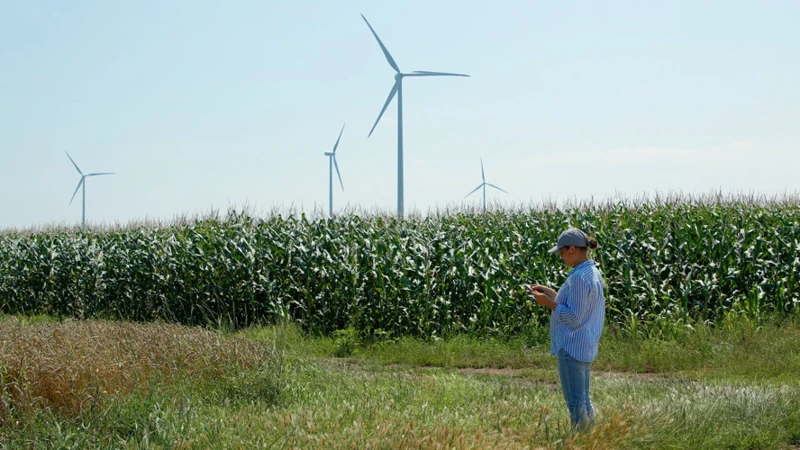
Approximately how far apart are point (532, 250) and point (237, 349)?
8.14 meters

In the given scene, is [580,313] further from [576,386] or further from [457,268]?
[457,268]

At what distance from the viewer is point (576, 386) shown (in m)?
6.71

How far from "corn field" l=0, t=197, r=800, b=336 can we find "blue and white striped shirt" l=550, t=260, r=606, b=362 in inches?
332

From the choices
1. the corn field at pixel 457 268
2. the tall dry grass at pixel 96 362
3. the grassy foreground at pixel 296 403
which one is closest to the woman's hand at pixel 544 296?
the grassy foreground at pixel 296 403

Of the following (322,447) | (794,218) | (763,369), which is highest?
(794,218)

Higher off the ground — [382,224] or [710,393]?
[382,224]

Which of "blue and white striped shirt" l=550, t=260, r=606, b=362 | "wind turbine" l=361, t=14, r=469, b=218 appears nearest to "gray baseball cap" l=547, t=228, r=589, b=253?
"blue and white striped shirt" l=550, t=260, r=606, b=362

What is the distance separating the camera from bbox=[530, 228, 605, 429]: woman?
21.5 ft

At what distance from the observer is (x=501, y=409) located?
7.57 meters

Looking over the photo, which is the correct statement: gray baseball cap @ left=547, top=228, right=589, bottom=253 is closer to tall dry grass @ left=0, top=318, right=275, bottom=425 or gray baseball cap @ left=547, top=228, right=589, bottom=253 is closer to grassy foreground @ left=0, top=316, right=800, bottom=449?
grassy foreground @ left=0, top=316, right=800, bottom=449

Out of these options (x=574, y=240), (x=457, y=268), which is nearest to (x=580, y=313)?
(x=574, y=240)

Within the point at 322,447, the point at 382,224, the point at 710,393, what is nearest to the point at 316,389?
the point at 322,447

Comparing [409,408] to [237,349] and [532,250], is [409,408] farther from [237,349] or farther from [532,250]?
[532,250]

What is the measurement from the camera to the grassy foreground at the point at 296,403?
6.64 meters
